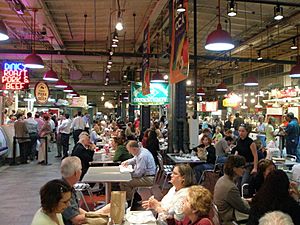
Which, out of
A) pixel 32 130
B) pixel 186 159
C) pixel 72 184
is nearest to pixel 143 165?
pixel 186 159

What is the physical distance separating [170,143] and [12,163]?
6.14 metres

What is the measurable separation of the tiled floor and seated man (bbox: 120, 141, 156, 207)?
186 cm

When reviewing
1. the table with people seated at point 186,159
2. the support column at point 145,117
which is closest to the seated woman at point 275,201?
the table with people seated at point 186,159

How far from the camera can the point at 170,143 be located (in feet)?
31.2

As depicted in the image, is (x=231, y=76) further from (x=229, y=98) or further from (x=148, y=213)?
(x=148, y=213)

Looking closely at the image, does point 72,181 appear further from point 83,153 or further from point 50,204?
point 83,153

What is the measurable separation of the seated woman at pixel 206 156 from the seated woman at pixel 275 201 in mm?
4463

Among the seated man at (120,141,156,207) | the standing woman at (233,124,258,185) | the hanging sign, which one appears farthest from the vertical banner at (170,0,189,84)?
the hanging sign

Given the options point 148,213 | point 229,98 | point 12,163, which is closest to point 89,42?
point 12,163

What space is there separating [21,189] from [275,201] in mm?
6617

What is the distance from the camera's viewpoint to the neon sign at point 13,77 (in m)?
12.9

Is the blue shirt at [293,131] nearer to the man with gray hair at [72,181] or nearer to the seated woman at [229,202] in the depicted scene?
the seated woman at [229,202]

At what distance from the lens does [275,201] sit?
3225 mm

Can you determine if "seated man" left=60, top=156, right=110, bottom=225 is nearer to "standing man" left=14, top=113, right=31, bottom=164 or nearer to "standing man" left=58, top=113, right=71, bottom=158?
"standing man" left=14, top=113, right=31, bottom=164
